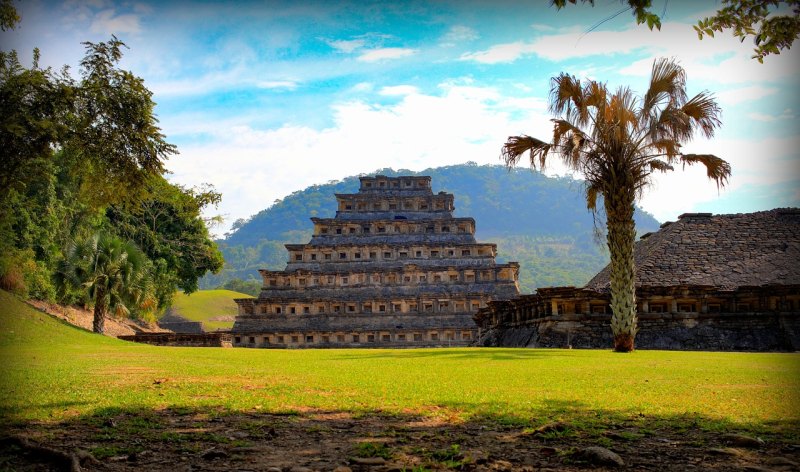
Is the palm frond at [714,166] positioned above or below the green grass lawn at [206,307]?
above

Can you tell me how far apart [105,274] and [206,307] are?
6067 centimetres

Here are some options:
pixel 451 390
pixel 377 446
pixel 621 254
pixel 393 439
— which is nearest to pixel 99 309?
pixel 621 254

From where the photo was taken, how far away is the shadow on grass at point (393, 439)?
17.7 ft

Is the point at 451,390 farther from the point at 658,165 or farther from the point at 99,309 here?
the point at 99,309

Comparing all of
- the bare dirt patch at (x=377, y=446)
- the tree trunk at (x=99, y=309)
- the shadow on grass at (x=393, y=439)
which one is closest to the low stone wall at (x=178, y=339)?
the tree trunk at (x=99, y=309)

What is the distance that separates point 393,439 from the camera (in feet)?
20.5

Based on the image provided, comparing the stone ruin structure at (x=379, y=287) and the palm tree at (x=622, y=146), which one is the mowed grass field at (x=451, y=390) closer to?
the palm tree at (x=622, y=146)

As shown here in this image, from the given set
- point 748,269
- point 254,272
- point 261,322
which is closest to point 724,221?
point 748,269

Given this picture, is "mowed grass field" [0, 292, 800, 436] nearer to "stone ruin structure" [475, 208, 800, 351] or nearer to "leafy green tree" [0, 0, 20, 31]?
"leafy green tree" [0, 0, 20, 31]

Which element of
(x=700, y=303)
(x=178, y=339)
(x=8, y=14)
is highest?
(x=8, y=14)

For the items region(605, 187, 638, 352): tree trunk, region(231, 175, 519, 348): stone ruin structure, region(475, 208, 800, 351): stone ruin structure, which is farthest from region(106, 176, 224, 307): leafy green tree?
region(605, 187, 638, 352): tree trunk

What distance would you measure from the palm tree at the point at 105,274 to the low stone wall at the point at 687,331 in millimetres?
21222

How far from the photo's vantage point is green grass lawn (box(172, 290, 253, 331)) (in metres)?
85.8

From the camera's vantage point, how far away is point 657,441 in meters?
6.14
